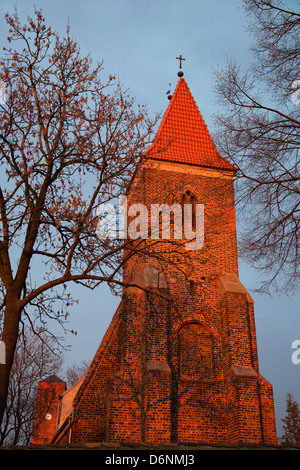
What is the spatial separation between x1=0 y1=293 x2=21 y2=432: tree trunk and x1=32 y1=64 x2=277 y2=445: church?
4216mm

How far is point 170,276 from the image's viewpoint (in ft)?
51.8

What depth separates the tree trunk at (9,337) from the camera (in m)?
8.59

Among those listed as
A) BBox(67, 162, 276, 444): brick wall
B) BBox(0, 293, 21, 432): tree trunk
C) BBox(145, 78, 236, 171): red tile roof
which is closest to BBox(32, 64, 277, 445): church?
BBox(67, 162, 276, 444): brick wall

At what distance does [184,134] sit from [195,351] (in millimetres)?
8198

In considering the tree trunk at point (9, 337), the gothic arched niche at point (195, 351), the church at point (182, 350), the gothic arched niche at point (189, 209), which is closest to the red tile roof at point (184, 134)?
the church at point (182, 350)

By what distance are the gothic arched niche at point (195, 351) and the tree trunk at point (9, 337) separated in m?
6.87

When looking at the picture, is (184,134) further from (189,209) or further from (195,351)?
(195,351)

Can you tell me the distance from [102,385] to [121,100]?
27.9ft

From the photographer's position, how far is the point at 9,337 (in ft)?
29.1

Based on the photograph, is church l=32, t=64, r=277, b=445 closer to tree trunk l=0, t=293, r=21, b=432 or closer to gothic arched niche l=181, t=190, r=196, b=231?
gothic arched niche l=181, t=190, r=196, b=231
